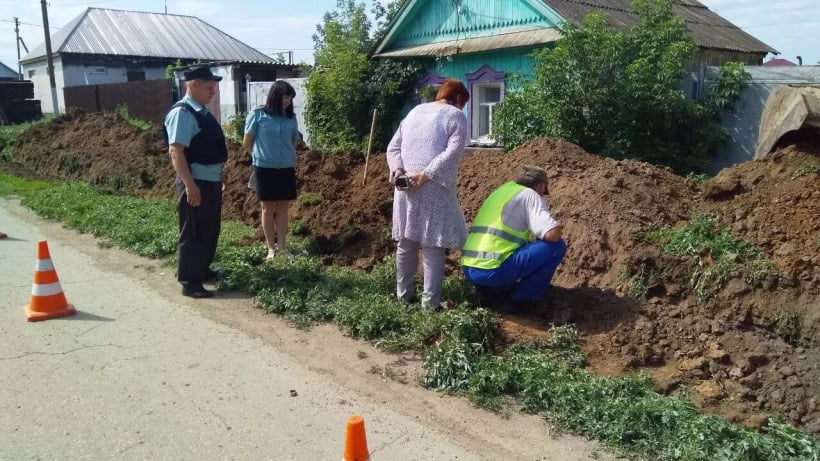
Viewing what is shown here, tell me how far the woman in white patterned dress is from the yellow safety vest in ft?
0.55

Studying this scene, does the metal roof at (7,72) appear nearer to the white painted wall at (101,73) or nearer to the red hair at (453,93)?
the white painted wall at (101,73)

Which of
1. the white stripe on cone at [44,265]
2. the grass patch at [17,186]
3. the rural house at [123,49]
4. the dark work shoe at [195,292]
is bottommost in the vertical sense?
the dark work shoe at [195,292]

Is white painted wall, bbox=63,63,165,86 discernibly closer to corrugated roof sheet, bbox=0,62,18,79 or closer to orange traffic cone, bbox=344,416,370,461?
corrugated roof sheet, bbox=0,62,18,79

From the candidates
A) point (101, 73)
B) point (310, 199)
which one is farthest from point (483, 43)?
point (101, 73)

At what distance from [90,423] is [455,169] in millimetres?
2892

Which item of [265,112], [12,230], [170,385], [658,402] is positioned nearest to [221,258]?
[265,112]

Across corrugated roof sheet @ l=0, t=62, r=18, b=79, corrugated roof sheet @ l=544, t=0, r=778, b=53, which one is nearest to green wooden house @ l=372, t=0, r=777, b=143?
corrugated roof sheet @ l=544, t=0, r=778, b=53

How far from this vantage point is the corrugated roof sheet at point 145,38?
34.0m

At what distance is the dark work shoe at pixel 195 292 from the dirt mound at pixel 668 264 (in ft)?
4.58

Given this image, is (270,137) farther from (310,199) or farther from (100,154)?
(100,154)

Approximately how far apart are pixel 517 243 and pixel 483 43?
8.63 meters

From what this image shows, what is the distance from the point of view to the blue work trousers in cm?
462

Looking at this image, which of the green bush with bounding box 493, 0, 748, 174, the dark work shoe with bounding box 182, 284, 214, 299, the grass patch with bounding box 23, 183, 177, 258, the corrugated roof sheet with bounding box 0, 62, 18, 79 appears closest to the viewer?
the dark work shoe with bounding box 182, 284, 214, 299

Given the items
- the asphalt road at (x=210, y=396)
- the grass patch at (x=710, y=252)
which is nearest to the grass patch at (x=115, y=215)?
the asphalt road at (x=210, y=396)
